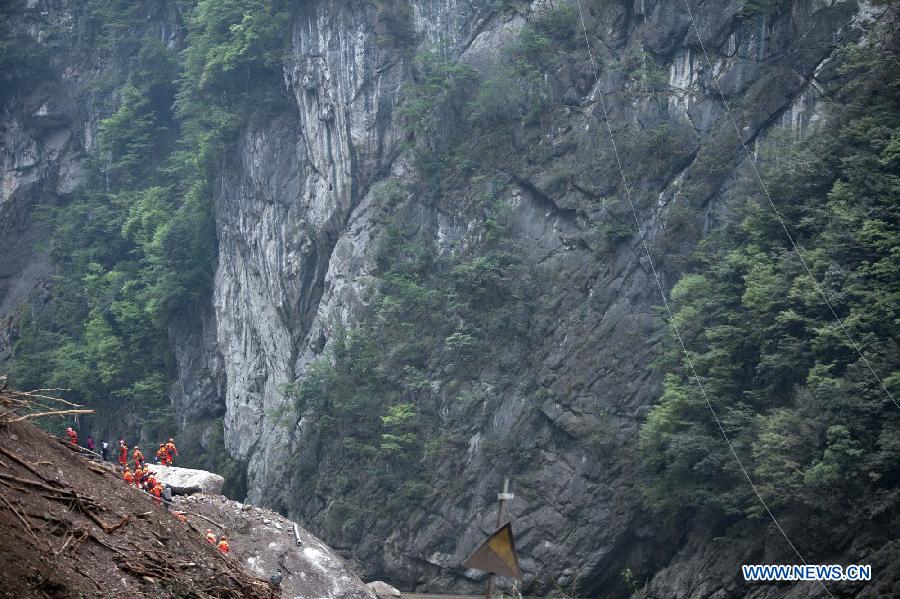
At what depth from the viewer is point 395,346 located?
79.6 feet

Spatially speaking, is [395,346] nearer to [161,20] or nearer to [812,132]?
[812,132]

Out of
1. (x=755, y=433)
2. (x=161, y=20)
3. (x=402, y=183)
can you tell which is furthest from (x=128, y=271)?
(x=755, y=433)

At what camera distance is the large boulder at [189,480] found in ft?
49.9

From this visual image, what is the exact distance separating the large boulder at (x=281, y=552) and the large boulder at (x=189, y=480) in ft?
2.52

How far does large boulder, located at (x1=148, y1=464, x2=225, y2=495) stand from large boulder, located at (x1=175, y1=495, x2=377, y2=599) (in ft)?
2.52

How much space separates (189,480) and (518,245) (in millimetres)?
11508

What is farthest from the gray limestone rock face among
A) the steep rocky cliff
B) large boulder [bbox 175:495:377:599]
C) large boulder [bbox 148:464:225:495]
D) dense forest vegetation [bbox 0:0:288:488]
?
large boulder [bbox 148:464:225:495]

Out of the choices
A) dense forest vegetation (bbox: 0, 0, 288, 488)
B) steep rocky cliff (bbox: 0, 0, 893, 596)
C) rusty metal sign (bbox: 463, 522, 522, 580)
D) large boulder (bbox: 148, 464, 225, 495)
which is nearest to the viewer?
rusty metal sign (bbox: 463, 522, 522, 580)

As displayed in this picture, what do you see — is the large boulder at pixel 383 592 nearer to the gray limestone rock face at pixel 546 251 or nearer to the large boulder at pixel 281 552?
the large boulder at pixel 281 552

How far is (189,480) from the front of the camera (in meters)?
15.5

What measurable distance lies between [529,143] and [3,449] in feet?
64.0

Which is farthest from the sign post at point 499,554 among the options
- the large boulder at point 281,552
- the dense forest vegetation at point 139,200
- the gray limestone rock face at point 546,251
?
the dense forest vegetation at point 139,200

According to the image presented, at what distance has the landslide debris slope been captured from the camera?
21.1ft

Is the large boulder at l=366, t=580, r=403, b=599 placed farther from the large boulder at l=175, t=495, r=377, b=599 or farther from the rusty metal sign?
the rusty metal sign
